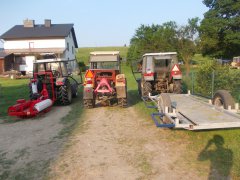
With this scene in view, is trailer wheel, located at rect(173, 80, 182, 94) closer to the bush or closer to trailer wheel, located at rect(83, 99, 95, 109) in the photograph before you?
the bush

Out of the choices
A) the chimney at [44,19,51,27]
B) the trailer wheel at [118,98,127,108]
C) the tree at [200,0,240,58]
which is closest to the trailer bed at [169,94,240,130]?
the trailer wheel at [118,98,127,108]

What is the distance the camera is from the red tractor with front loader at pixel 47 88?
9.37 meters

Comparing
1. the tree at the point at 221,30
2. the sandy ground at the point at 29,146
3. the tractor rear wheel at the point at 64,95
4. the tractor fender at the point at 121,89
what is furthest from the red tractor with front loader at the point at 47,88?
the tree at the point at 221,30

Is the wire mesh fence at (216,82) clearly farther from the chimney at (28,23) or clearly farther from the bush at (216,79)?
the chimney at (28,23)

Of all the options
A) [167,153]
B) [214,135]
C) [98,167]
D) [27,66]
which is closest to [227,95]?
[214,135]

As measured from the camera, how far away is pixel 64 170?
4.93 m

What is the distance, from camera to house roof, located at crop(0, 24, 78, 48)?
122 feet

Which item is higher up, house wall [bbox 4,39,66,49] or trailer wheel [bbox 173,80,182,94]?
house wall [bbox 4,39,66,49]

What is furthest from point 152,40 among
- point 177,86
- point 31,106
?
point 31,106

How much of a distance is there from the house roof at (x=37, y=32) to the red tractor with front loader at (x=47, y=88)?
24.9 m

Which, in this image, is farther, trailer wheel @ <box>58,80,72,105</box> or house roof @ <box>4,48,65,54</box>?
house roof @ <box>4,48,65,54</box>

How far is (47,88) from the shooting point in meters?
11.5

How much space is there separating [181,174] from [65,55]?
34450mm

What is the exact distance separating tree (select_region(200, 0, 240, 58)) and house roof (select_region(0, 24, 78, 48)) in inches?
761
